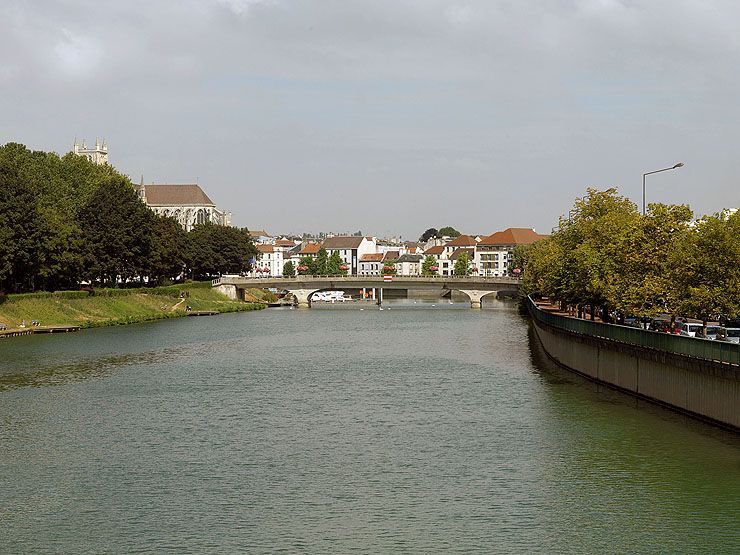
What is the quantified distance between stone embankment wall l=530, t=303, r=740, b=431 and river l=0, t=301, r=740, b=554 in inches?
36.5

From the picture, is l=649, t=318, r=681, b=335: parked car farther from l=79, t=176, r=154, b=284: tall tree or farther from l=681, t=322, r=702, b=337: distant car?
l=79, t=176, r=154, b=284: tall tree

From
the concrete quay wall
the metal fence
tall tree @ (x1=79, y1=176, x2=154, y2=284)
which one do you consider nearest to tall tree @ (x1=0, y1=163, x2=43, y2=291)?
tall tree @ (x1=79, y1=176, x2=154, y2=284)

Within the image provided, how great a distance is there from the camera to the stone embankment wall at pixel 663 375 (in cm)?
4806

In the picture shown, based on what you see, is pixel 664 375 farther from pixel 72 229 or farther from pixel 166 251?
pixel 166 251

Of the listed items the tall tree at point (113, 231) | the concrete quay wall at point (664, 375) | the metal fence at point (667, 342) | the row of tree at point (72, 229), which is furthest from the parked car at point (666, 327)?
the tall tree at point (113, 231)

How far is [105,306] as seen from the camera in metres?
143

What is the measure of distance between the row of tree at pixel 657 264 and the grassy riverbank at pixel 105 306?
201 feet

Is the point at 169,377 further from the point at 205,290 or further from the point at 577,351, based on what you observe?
the point at 205,290

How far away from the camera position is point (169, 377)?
77.9m

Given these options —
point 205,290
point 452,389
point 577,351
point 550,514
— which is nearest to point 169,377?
point 452,389

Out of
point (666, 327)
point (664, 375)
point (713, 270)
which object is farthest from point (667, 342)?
point (666, 327)

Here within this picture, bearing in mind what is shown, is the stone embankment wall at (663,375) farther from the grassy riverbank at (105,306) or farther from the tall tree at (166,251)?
the tall tree at (166,251)

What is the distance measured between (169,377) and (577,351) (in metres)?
29.5

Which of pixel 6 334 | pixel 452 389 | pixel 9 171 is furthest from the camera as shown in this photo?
pixel 9 171
